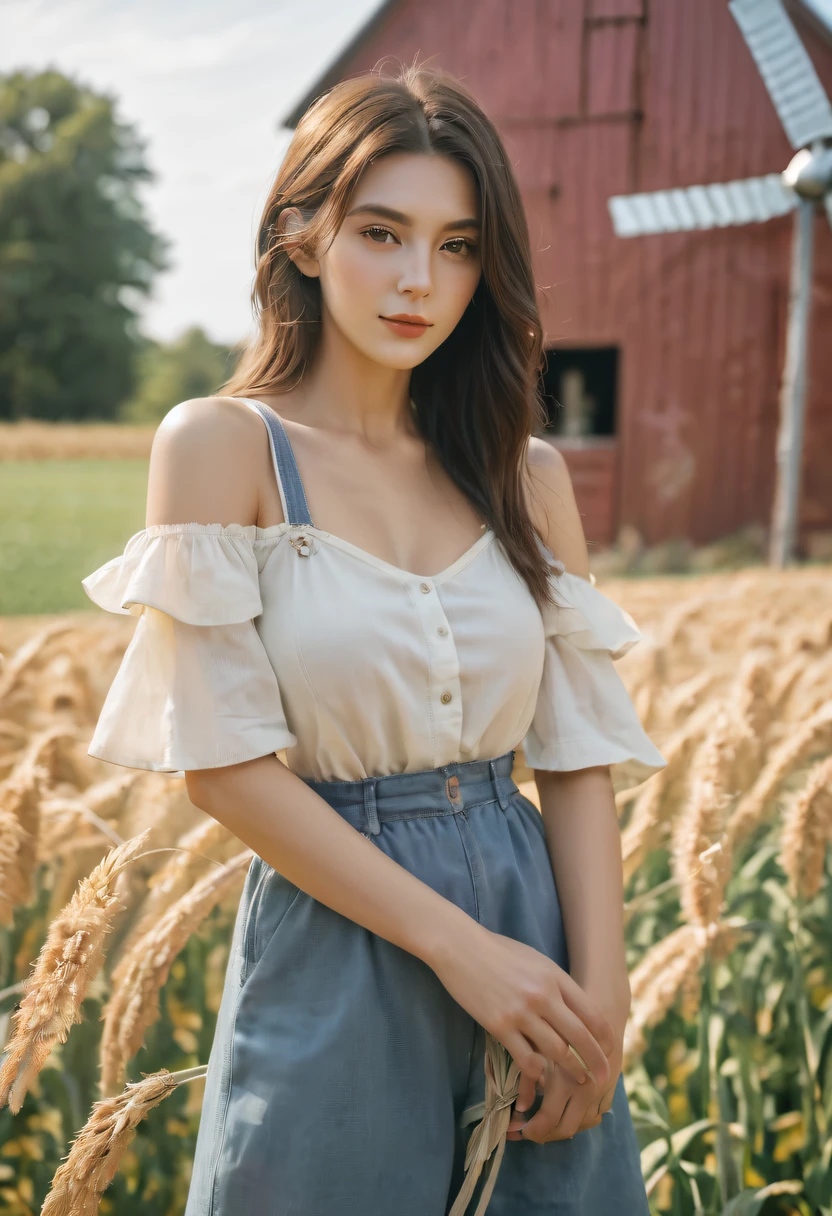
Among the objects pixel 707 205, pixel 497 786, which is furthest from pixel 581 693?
pixel 707 205

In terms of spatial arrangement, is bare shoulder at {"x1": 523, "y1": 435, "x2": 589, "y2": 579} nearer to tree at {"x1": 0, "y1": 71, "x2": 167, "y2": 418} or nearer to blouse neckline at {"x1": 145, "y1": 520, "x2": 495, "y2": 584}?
blouse neckline at {"x1": 145, "y1": 520, "x2": 495, "y2": 584}

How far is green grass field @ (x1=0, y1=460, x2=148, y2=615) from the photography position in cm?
554

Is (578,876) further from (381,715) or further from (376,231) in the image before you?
(376,231)

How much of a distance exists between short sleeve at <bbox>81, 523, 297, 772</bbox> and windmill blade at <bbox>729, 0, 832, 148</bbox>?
8.75 meters

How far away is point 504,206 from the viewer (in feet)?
4.36

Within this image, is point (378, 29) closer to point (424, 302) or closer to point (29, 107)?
point (29, 107)

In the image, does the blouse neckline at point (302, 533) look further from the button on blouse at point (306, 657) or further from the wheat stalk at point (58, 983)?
the wheat stalk at point (58, 983)

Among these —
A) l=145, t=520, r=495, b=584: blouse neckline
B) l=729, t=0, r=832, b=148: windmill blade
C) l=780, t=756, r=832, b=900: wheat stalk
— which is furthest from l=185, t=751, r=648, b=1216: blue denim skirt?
l=729, t=0, r=832, b=148: windmill blade

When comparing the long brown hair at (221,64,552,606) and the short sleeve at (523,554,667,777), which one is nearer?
the long brown hair at (221,64,552,606)

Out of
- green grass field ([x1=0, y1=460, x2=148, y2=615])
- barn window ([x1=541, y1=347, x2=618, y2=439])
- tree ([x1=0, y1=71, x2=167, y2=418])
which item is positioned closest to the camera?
green grass field ([x1=0, y1=460, x2=148, y2=615])

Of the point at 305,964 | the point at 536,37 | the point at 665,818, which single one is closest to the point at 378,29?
the point at 536,37

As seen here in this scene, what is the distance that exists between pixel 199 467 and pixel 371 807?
1.36 ft

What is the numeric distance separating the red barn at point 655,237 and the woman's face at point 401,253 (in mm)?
7899

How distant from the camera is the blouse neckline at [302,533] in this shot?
1.17 m
